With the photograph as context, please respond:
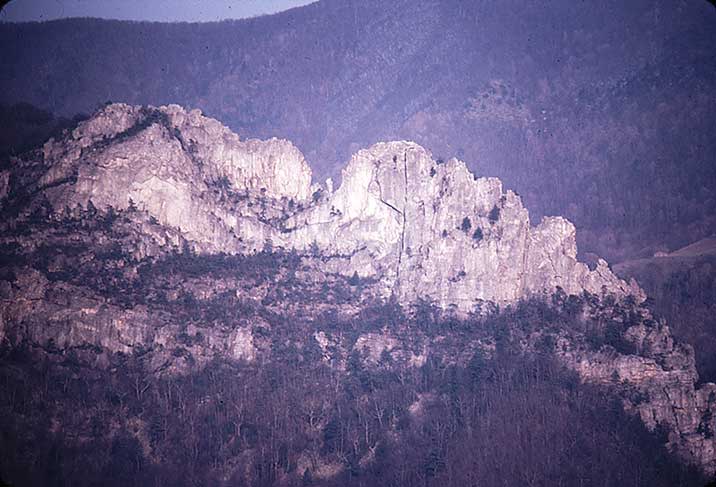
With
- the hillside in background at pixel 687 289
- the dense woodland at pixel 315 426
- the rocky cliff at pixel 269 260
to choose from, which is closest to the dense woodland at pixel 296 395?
the dense woodland at pixel 315 426

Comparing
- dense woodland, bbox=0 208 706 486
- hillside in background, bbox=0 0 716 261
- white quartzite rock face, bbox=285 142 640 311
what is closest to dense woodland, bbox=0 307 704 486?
dense woodland, bbox=0 208 706 486

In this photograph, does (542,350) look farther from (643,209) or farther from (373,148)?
(643,209)

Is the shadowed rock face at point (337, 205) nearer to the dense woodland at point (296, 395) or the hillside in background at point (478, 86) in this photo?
the dense woodland at point (296, 395)

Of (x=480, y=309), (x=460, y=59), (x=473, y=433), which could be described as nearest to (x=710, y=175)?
(x=460, y=59)

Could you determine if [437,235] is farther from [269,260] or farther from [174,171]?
[174,171]

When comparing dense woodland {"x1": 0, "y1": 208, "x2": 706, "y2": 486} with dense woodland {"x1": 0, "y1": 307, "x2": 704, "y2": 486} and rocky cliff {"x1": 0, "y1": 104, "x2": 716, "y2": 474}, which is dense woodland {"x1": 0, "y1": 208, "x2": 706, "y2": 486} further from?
rocky cliff {"x1": 0, "y1": 104, "x2": 716, "y2": 474}

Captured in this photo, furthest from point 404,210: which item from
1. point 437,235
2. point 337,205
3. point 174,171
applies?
point 174,171
